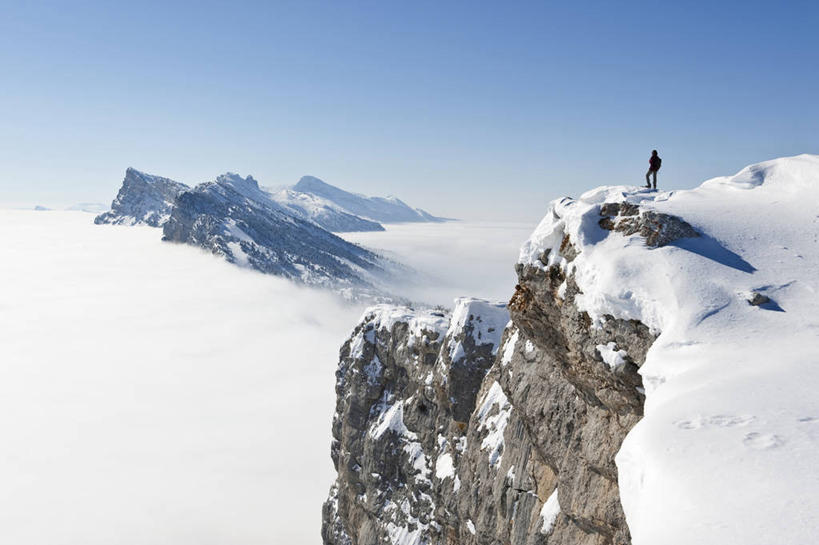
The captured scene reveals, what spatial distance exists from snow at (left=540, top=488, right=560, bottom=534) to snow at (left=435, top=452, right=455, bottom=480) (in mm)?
13198

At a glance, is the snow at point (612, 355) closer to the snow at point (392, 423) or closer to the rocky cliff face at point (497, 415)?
the rocky cliff face at point (497, 415)

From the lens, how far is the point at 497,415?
88.7 ft

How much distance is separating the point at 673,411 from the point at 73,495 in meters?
245

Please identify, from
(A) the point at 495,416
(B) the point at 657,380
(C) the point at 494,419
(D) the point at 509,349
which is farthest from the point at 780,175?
(C) the point at 494,419

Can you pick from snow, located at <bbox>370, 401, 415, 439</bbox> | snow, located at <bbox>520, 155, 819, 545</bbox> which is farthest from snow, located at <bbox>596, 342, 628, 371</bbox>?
snow, located at <bbox>370, 401, 415, 439</bbox>

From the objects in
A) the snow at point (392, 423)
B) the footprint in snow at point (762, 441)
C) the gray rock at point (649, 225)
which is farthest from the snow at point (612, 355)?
the snow at point (392, 423)

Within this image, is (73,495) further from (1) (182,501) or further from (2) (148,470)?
(1) (182,501)

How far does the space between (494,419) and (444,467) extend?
889 cm

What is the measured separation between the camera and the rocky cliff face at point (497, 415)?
1526 centimetres

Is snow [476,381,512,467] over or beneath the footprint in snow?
beneath

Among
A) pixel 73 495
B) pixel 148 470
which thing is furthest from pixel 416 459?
pixel 73 495

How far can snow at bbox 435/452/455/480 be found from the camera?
32.8m

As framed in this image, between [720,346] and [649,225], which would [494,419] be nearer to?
[649,225]

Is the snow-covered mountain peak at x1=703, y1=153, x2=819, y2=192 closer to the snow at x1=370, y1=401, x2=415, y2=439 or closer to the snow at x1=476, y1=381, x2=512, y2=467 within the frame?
the snow at x1=476, y1=381, x2=512, y2=467
